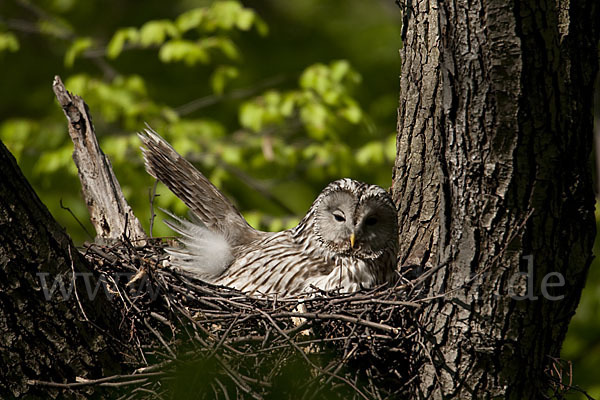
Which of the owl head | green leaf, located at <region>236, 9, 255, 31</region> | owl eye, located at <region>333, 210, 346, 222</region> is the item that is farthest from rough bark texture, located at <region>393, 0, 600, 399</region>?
green leaf, located at <region>236, 9, 255, 31</region>

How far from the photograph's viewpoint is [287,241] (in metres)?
4.54

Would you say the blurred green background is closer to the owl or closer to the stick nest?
the owl

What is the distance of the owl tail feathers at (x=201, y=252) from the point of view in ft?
15.1

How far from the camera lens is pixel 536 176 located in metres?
2.53

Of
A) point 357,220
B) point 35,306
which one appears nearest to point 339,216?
point 357,220

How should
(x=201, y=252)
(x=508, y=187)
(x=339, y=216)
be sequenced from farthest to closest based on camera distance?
1. (x=201, y=252)
2. (x=339, y=216)
3. (x=508, y=187)

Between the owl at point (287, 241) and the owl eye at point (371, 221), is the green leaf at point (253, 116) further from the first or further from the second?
the owl eye at point (371, 221)

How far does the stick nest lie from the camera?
2.91 metres

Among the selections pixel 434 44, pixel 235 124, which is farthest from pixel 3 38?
pixel 434 44

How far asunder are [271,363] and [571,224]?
142 cm

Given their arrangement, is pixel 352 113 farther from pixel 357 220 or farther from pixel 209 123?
pixel 357 220

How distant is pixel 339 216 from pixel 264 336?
3.82ft

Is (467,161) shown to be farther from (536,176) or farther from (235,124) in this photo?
(235,124)

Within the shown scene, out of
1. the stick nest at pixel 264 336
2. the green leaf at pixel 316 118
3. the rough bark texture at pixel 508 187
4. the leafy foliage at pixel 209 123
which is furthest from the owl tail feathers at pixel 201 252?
the green leaf at pixel 316 118
